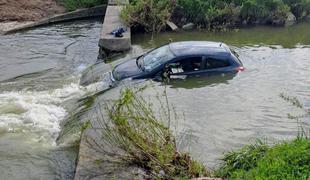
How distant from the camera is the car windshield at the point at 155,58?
12297mm

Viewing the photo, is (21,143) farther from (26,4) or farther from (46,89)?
(26,4)

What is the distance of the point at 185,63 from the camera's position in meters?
12.3

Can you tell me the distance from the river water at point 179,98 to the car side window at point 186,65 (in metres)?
0.31

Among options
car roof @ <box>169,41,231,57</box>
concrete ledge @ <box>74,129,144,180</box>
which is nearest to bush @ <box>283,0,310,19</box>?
car roof @ <box>169,41,231,57</box>

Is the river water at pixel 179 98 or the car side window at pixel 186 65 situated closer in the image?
the river water at pixel 179 98

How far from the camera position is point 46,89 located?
534 inches

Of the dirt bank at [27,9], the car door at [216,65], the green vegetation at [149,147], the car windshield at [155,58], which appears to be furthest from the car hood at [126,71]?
the dirt bank at [27,9]

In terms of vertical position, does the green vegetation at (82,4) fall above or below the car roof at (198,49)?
above

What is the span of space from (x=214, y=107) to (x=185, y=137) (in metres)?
1.75

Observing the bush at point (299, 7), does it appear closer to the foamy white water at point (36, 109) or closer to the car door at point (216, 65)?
the car door at point (216, 65)

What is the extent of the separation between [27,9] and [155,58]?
42.5 feet

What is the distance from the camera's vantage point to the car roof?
12344mm

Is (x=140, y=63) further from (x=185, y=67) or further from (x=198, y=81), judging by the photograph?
(x=198, y=81)

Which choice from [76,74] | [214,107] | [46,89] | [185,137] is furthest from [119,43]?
[185,137]
